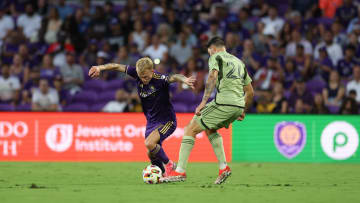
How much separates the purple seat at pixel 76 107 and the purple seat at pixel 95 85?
788mm

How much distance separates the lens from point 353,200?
7.88m

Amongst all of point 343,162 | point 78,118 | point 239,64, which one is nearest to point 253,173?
point 239,64

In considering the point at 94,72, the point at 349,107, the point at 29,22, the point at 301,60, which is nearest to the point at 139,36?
the point at 29,22

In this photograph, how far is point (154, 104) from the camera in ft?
34.3

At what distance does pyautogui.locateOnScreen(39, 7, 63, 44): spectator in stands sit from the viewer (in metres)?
20.3

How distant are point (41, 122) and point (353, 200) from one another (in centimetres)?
989

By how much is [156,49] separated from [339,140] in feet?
20.0

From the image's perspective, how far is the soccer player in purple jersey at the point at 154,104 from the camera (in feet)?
33.5

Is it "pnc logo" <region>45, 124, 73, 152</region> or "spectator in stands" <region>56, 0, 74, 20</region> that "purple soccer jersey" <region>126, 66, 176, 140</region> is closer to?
"pnc logo" <region>45, 124, 73, 152</region>

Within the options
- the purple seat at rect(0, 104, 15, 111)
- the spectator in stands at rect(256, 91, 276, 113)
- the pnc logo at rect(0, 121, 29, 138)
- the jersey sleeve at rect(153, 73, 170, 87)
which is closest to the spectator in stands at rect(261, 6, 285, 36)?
the spectator in stands at rect(256, 91, 276, 113)

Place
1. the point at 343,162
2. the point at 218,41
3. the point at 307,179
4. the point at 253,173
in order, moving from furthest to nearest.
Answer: the point at 343,162, the point at 253,173, the point at 307,179, the point at 218,41

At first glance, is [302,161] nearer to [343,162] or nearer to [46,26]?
[343,162]

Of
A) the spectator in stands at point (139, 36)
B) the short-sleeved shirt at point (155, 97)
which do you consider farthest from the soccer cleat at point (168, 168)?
the spectator in stands at point (139, 36)

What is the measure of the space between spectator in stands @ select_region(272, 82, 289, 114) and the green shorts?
7.10m
